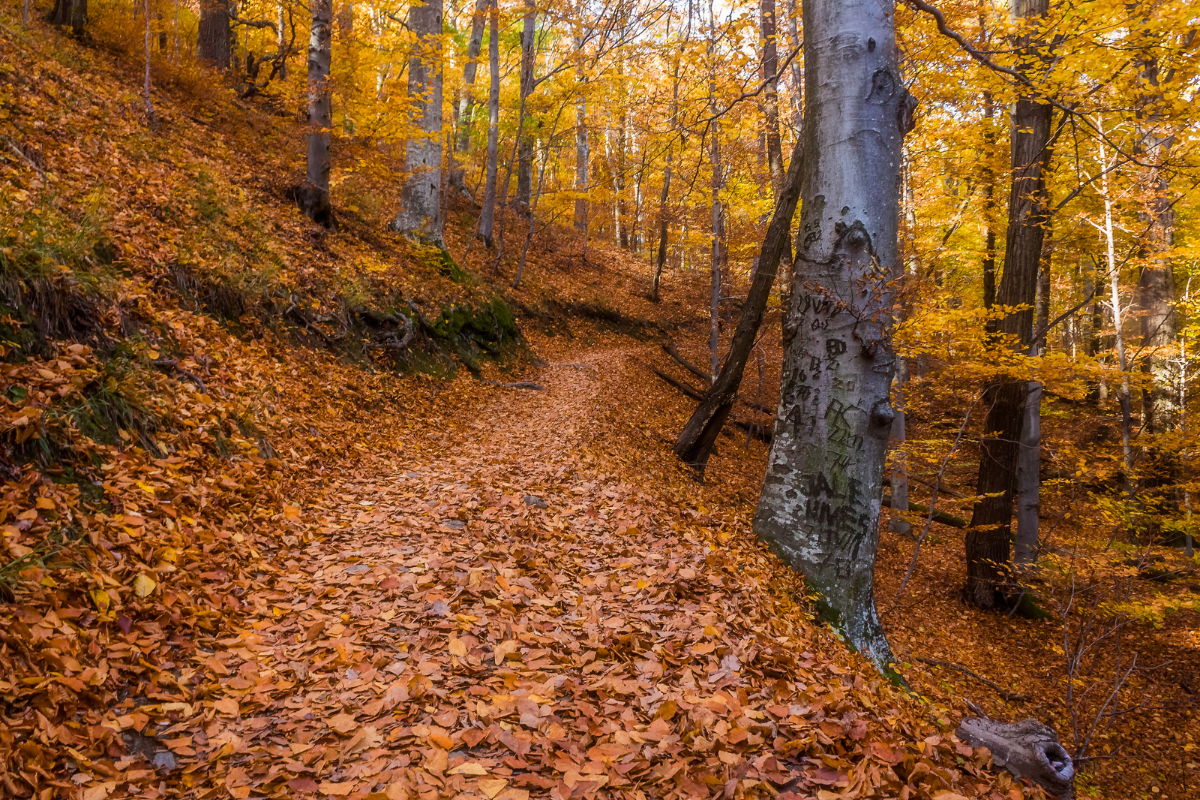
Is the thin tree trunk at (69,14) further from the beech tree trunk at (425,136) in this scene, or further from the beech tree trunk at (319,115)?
the beech tree trunk at (425,136)

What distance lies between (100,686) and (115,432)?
1.92 metres

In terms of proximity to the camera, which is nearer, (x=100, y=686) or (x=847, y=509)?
(x=100, y=686)

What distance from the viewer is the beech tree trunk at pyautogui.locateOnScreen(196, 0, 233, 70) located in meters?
12.8

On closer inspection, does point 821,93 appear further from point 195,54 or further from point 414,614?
point 195,54

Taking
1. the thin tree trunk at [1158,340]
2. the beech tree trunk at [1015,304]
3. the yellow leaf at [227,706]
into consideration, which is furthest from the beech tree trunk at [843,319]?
the thin tree trunk at [1158,340]

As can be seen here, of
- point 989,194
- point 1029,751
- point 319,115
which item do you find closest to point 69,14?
point 319,115

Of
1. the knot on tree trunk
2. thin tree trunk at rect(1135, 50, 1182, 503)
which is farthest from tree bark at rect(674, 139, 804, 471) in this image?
thin tree trunk at rect(1135, 50, 1182, 503)

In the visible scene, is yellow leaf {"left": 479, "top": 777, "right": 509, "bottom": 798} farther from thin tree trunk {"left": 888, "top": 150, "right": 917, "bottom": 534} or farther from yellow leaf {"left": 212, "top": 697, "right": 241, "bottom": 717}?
thin tree trunk {"left": 888, "top": 150, "right": 917, "bottom": 534}

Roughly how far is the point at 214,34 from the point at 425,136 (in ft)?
19.8

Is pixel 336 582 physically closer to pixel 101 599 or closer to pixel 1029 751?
pixel 101 599

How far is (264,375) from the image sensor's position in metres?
5.96

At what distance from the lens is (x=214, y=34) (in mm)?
13055

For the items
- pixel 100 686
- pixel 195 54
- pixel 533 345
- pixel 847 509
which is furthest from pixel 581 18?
pixel 100 686

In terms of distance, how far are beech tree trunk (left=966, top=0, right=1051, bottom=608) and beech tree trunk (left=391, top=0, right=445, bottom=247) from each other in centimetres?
927
